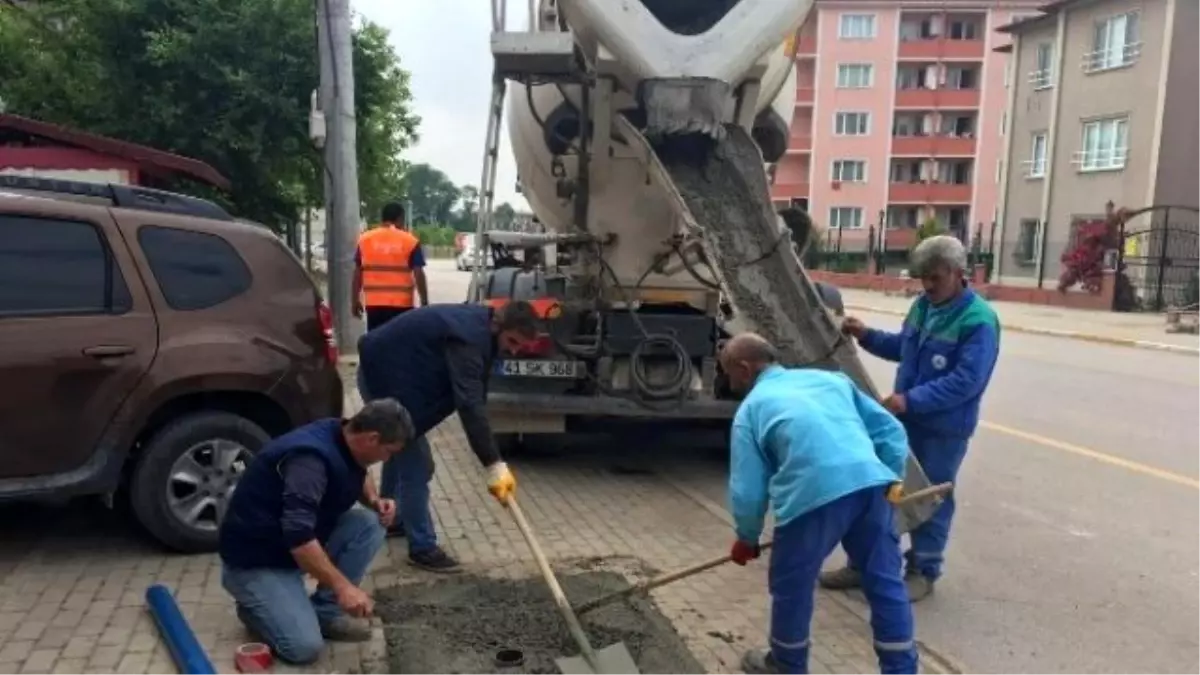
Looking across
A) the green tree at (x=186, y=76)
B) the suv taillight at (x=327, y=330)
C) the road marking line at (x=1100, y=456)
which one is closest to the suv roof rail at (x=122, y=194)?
the suv taillight at (x=327, y=330)

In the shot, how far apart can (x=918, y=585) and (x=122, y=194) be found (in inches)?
174

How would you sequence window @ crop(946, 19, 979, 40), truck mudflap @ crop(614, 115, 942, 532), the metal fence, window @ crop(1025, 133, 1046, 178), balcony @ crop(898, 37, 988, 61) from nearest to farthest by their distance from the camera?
truck mudflap @ crop(614, 115, 942, 532)
window @ crop(1025, 133, 1046, 178)
the metal fence
balcony @ crop(898, 37, 988, 61)
window @ crop(946, 19, 979, 40)

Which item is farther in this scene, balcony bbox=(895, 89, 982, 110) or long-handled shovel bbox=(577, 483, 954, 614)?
balcony bbox=(895, 89, 982, 110)

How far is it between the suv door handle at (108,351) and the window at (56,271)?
0.19m

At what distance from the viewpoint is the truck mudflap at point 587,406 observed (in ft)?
23.0

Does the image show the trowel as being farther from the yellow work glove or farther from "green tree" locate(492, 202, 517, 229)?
"green tree" locate(492, 202, 517, 229)

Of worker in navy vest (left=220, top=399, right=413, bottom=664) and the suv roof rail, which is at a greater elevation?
the suv roof rail

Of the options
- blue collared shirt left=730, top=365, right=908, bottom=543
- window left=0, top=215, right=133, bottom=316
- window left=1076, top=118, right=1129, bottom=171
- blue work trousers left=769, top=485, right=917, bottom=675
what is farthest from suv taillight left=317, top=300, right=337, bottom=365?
window left=1076, top=118, right=1129, bottom=171

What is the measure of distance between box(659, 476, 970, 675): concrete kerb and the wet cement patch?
950mm

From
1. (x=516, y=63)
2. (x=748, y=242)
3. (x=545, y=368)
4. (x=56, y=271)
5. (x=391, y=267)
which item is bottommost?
(x=545, y=368)

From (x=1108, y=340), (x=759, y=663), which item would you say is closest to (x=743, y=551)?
(x=759, y=663)

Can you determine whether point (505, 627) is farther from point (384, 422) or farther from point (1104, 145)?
point (1104, 145)

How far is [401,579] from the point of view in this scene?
504cm

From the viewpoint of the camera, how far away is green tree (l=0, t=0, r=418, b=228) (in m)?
13.4
